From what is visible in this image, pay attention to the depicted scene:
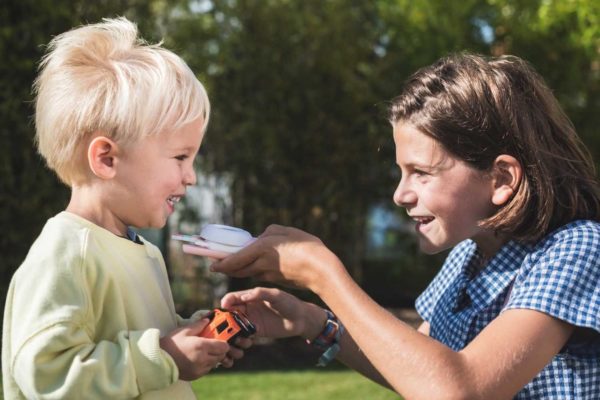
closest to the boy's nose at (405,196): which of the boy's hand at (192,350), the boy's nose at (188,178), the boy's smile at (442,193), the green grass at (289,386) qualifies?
the boy's smile at (442,193)

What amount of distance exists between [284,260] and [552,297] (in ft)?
2.39

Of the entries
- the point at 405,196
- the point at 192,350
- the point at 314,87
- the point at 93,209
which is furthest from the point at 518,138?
the point at 314,87

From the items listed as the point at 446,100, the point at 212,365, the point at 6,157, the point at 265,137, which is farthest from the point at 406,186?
the point at 265,137

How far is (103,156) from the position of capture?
7.59 feet

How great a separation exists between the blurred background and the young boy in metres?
5.03

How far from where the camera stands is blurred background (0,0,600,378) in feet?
25.0

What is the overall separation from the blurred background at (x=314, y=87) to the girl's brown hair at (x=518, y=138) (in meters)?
4.95

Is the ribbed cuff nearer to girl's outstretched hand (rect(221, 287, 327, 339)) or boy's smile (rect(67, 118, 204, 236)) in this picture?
boy's smile (rect(67, 118, 204, 236))

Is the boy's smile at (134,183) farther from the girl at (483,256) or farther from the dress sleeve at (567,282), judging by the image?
the dress sleeve at (567,282)

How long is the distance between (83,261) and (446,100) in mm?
1194

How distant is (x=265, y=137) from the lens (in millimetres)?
7590

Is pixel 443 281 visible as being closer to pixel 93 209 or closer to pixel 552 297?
pixel 552 297

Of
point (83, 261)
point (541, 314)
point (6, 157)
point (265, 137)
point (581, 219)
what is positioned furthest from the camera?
point (265, 137)

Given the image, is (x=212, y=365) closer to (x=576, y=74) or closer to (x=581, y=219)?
(x=581, y=219)
